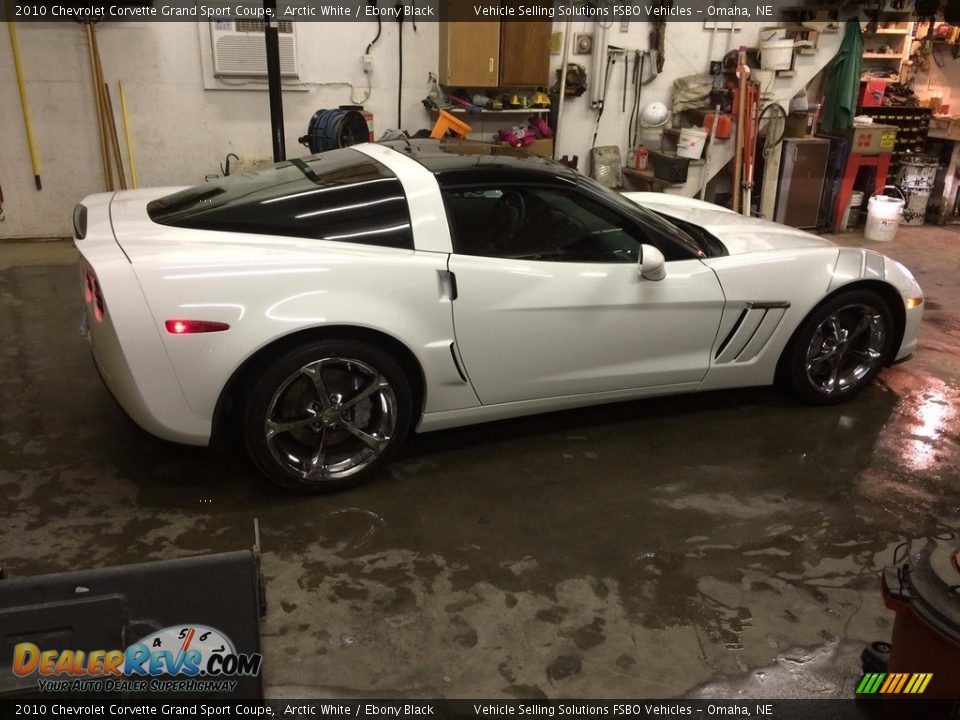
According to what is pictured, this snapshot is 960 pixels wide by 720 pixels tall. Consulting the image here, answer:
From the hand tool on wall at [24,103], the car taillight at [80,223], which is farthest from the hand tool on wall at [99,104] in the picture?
the car taillight at [80,223]

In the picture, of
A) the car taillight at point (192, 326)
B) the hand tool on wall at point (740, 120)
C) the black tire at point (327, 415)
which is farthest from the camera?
the hand tool on wall at point (740, 120)

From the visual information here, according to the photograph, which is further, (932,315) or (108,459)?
(932,315)

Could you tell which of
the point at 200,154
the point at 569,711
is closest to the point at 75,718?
the point at 569,711

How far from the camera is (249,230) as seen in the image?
2.84 m

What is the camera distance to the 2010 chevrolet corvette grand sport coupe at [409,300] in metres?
2.63

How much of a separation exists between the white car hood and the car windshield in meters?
0.17

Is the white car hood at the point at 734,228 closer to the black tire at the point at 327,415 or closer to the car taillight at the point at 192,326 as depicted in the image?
the black tire at the point at 327,415

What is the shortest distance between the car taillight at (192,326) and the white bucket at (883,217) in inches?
274

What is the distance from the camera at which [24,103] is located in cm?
629

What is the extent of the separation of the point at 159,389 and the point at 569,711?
164 centimetres

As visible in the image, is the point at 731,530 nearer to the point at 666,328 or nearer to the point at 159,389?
the point at 666,328

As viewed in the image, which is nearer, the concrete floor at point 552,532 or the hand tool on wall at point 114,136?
the concrete floor at point 552,532

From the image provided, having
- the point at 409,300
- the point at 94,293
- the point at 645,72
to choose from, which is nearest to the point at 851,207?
the point at 645,72

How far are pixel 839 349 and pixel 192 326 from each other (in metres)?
2.91
